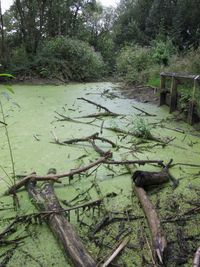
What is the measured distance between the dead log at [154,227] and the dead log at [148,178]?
0.06 metres

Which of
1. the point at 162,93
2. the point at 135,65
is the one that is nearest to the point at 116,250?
the point at 162,93

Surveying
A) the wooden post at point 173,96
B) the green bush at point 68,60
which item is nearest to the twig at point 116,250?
the wooden post at point 173,96

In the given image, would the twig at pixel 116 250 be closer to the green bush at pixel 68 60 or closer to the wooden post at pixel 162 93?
the wooden post at pixel 162 93

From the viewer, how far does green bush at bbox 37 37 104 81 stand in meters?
8.41

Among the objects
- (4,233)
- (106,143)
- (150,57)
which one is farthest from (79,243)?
(150,57)

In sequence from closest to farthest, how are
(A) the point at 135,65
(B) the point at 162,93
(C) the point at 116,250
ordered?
(C) the point at 116,250 → (B) the point at 162,93 → (A) the point at 135,65

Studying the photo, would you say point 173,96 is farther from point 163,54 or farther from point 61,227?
point 61,227

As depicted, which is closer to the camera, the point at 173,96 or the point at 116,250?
the point at 116,250

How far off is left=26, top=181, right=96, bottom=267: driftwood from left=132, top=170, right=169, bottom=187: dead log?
0.53 metres

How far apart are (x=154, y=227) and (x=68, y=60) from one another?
319 inches

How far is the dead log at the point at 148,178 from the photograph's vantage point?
1793 millimetres

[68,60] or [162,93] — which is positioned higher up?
[68,60]

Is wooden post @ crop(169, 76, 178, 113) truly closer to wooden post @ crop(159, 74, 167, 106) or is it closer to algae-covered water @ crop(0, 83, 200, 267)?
algae-covered water @ crop(0, 83, 200, 267)

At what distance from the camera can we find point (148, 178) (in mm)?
1827
